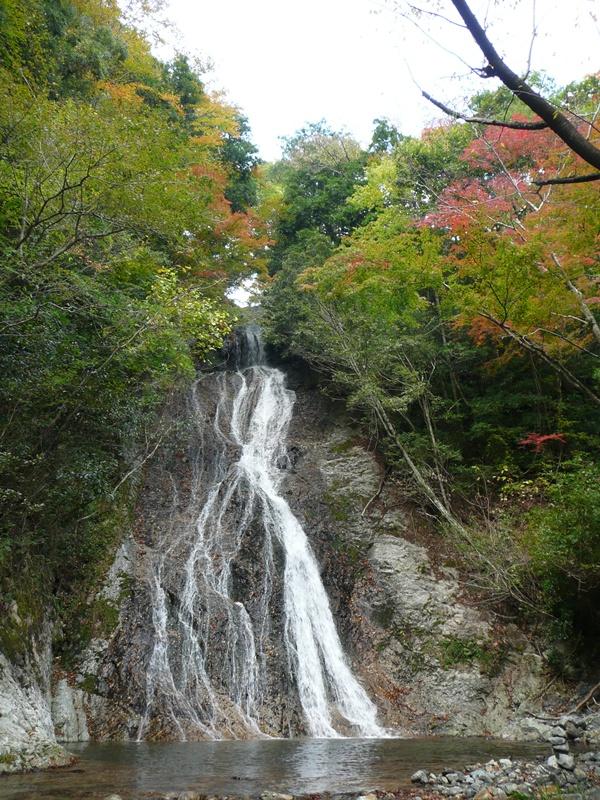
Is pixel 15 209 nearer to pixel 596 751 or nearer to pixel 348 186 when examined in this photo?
pixel 596 751

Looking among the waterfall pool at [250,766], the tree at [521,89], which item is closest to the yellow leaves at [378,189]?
the waterfall pool at [250,766]

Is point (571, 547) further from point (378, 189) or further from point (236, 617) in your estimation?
point (378, 189)

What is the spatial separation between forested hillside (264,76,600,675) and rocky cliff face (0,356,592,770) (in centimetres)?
93

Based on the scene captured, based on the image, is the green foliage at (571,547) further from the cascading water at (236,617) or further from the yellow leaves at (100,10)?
the yellow leaves at (100,10)

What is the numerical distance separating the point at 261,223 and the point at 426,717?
2001 centimetres

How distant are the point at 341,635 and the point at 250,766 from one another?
213 inches

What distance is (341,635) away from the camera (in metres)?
12.3

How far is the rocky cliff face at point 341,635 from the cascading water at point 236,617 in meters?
0.07

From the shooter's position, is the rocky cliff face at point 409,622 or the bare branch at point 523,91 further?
the rocky cliff face at point 409,622

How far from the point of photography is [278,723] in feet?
33.3

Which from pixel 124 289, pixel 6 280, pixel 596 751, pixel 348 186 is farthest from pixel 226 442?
pixel 348 186

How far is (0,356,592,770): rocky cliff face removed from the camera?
934cm

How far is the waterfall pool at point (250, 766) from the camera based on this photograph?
5840 mm

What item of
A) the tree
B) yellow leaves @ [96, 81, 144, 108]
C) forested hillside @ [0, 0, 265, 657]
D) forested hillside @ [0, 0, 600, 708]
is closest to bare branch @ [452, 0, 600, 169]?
the tree
